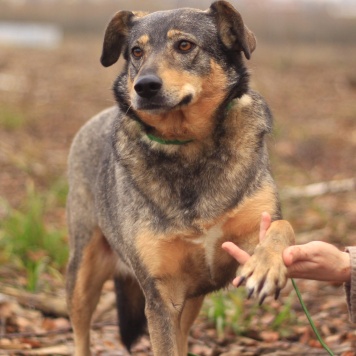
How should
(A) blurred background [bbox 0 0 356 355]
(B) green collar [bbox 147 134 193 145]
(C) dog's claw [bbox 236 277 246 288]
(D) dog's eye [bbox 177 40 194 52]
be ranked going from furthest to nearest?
(A) blurred background [bbox 0 0 356 355], (B) green collar [bbox 147 134 193 145], (D) dog's eye [bbox 177 40 194 52], (C) dog's claw [bbox 236 277 246 288]

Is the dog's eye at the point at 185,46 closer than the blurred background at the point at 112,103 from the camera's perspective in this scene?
Yes

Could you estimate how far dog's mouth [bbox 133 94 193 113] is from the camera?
4.02m

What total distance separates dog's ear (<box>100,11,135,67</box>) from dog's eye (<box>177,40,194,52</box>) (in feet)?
2.12

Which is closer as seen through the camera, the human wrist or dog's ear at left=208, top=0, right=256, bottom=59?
the human wrist

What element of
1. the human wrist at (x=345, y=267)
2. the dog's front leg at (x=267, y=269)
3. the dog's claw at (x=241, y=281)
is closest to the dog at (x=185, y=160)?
the dog's front leg at (x=267, y=269)

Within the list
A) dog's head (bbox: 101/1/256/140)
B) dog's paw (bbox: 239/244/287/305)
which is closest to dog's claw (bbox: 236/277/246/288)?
dog's paw (bbox: 239/244/287/305)

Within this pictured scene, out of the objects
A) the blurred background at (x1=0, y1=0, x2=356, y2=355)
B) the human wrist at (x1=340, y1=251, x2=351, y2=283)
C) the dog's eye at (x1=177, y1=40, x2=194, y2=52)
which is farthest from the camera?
the blurred background at (x1=0, y1=0, x2=356, y2=355)

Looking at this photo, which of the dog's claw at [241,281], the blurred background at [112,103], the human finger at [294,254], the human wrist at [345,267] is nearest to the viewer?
the dog's claw at [241,281]

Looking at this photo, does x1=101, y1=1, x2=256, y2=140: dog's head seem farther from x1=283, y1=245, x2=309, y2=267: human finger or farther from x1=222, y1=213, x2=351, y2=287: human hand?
x1=283, y1=245, x2=309, y2=267: human finger

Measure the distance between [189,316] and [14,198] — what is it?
13.1 feet

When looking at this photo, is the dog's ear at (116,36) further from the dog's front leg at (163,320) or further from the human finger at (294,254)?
the human finger at (294,254)

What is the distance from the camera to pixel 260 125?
444 cm

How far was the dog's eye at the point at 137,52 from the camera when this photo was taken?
173 inches

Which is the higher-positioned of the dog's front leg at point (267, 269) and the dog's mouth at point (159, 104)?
the dog's mouth at point (159, 104)
